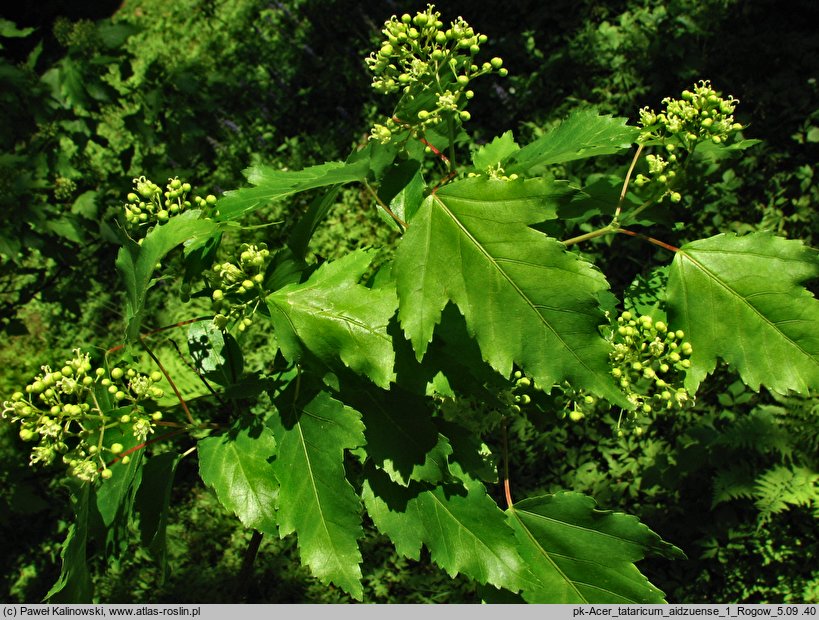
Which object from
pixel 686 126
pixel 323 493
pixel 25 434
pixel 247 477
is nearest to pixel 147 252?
pixel 25 434

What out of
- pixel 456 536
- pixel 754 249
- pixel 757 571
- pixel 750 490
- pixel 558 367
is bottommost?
pixel 757 571

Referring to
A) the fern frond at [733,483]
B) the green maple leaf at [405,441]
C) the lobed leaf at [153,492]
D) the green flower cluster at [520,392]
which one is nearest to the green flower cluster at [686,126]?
the green flower cluster at [520,392]

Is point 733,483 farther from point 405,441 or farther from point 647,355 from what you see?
point 405,441

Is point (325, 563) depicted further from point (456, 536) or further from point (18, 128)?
point (18, 128)

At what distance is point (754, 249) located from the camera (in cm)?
155

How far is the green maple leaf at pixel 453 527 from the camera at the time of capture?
A: 161 centimetres

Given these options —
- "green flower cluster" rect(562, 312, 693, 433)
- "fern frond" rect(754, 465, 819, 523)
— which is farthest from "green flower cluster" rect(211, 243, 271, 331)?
"fern frond" rect(754, 465, 819, 523)

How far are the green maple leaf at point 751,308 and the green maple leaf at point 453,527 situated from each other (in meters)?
0.65

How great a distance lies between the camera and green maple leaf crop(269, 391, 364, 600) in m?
1.50

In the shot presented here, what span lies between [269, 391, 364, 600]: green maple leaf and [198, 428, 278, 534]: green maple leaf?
62 millimetres

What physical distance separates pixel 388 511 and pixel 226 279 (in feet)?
2.60

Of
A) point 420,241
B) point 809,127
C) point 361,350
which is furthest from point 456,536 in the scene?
point 809,127

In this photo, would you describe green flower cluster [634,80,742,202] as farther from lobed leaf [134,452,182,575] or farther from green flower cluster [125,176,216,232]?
lobed leaf [134,452,182,575]

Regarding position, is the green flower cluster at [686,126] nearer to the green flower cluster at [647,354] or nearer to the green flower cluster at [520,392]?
the green flower cluster at [647,354]
